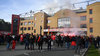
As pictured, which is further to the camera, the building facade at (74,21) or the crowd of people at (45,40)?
the building facade at (74,21)

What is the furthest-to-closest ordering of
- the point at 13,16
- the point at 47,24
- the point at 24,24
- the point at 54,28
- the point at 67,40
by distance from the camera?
the point at 24,24
the point at 47,24
the point at 54,28
the point at 13,16
the point at 67,40

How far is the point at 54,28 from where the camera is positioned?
49.7 metres

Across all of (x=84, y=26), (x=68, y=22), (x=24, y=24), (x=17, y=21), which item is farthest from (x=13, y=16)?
(x=24, y=24)

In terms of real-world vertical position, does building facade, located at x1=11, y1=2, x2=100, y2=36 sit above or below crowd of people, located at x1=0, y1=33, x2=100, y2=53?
above

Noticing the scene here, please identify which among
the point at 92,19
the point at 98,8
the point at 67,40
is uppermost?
the point at 98,8

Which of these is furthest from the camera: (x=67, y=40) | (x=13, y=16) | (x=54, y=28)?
(x=54, y=28)

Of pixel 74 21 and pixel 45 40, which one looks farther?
pixel 74 21

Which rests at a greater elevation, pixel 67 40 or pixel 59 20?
pixel 59 20

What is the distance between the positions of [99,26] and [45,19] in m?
27.8

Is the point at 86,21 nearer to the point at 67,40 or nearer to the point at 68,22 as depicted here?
the point at 68,22

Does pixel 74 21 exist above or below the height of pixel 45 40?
above

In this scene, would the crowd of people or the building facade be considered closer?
the crowd of people

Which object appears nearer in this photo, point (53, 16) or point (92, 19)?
point (92, 19)

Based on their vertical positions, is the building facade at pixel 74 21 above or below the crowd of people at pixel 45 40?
above
